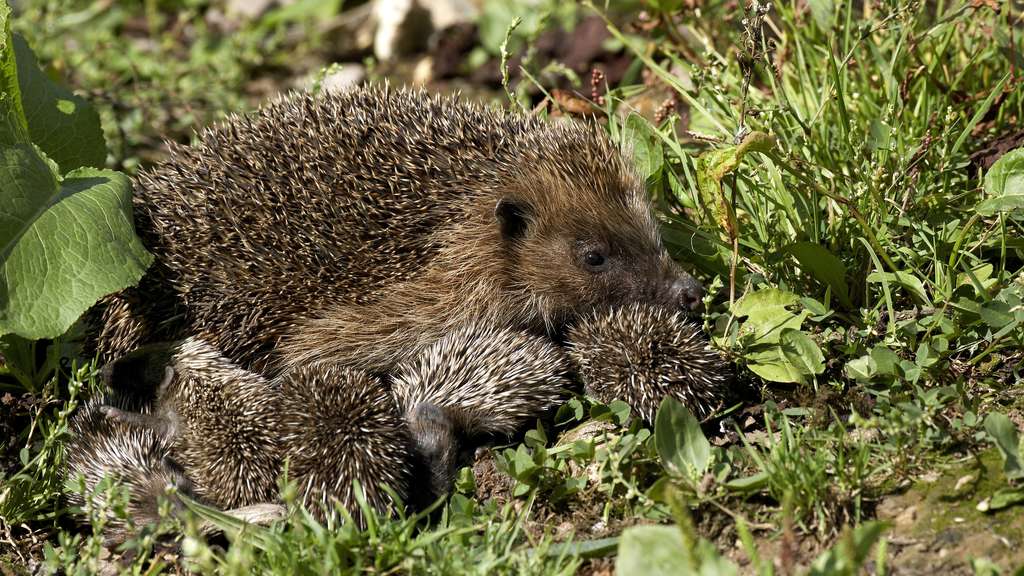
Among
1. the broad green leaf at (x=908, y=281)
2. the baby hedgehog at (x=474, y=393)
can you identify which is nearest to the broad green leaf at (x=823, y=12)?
the broad green leaf at (x=908, y=281)

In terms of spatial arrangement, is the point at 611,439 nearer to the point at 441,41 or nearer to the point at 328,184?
the point at 328,184

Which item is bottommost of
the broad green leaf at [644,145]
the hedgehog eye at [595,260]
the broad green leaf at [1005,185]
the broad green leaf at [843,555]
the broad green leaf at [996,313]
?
the hedgehog eye at [595,260]

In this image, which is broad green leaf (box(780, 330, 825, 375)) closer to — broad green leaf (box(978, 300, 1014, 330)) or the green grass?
the green grass

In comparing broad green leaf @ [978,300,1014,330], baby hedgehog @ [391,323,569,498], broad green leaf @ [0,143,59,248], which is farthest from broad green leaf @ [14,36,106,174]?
broad green leaf @ [978,300,1014,330]

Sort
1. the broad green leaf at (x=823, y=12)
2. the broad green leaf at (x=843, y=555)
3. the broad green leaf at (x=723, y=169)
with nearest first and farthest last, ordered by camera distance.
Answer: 1. the broad green leaf at (x=843, y=555)
2. the broad green leaf at (x=723, y=169)
3. the broad green leaf at (x=823, y=12)

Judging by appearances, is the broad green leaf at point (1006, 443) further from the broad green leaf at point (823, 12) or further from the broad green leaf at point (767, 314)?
the broad green leaf at point (823, 12)

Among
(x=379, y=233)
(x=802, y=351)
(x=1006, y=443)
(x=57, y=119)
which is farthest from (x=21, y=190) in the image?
(x=1006, y=443)

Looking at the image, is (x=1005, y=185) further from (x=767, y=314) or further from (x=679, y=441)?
(x=679, y=441)
